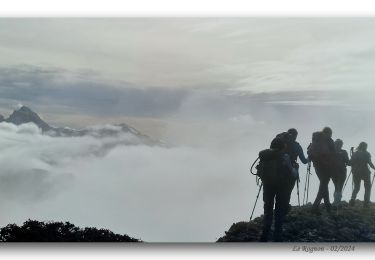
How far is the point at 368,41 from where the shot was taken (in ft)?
12.9

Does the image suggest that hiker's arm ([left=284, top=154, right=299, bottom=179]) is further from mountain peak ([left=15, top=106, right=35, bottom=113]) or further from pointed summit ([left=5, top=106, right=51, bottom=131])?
mountain peak ([left=15, top=106, right=35, bottom=113])

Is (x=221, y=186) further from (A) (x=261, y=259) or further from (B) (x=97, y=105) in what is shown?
(B) (x=97, y=105)

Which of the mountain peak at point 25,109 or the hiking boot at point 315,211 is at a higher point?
the mountain peak at point 25,109

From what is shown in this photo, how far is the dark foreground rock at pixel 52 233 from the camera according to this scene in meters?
3.94

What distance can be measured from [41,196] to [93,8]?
4.39 ft

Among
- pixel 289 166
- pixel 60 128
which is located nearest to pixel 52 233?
pixel 60 128

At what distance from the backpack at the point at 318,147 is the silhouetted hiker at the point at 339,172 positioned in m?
0.08

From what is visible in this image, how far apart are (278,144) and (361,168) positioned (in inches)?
23.0

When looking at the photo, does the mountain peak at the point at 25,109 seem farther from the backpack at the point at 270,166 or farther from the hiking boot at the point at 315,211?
the hiking boot at the point at 315,211

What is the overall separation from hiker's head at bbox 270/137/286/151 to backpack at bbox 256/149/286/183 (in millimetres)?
28

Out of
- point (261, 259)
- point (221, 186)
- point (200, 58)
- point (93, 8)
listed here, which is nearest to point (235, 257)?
point (261, 259)

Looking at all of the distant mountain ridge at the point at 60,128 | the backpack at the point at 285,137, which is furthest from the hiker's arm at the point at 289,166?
the distant mountain ridge at the point at 60,128

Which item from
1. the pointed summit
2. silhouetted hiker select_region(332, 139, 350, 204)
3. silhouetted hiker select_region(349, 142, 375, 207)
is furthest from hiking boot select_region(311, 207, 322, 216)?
the pointed summit

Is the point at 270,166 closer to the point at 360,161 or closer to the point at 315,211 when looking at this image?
the point at 315,211
